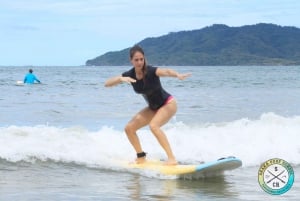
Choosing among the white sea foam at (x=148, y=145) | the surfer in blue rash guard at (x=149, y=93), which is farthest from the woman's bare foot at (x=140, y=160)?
the white sea foam at (x=148, y=145)

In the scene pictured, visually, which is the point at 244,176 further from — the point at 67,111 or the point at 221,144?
the point at 67,111

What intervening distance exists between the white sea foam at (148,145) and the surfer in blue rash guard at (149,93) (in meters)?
0.89

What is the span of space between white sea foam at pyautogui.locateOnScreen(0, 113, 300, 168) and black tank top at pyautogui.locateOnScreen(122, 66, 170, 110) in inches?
49.4

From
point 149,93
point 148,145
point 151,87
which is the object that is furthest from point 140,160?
point 148,145

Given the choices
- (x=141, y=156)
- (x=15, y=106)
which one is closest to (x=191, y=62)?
(x=15, y=106)

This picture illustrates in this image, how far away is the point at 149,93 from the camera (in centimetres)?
858

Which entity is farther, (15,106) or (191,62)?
(191,62)

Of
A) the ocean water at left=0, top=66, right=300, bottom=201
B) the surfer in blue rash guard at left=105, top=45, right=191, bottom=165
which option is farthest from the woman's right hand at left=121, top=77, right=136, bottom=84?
the ocean water at left=0, top=66, right=300, bottom=201

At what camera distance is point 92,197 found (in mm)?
7020

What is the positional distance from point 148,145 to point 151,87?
9.85 feet

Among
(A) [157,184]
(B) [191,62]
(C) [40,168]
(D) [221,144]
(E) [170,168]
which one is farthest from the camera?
(B) [191,62]

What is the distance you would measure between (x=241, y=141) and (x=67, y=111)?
358 inches

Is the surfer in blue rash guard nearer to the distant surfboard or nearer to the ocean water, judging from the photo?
the distant surfboard

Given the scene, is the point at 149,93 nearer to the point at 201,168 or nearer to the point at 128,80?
the point at 128,80
